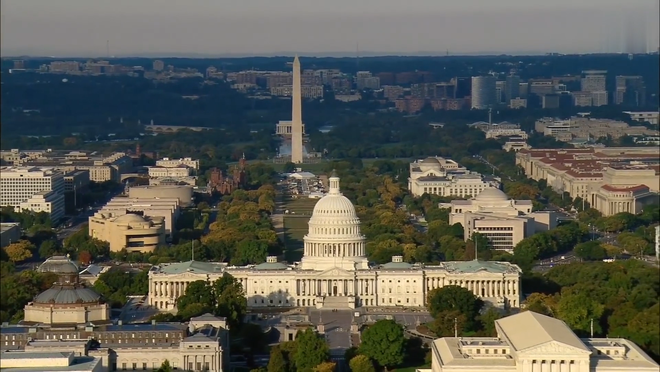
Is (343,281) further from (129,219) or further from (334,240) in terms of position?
(129,219)

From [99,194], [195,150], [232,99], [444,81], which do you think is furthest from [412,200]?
[444,81]

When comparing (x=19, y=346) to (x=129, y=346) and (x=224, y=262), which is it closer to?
(x=129, y=346)

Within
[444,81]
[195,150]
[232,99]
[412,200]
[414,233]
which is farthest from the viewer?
[444,81]

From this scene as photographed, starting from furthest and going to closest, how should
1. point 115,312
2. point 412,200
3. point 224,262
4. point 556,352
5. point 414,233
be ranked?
point 412,200 → point 414,233 → point 224,262 → point 115,312 → point 556,352

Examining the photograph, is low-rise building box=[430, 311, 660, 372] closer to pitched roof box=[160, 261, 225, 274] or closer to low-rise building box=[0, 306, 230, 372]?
low-rise building box=[0, 306, 230, 372]

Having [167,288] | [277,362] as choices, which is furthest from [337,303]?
[277,362]

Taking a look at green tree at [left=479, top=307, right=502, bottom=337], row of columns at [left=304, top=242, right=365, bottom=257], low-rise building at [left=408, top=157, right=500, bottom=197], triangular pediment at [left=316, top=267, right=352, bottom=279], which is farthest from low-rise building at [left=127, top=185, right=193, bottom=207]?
green tree at [left=479, top=307, right=502, bottom=337]

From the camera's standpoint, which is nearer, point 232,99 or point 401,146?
point 401,146
